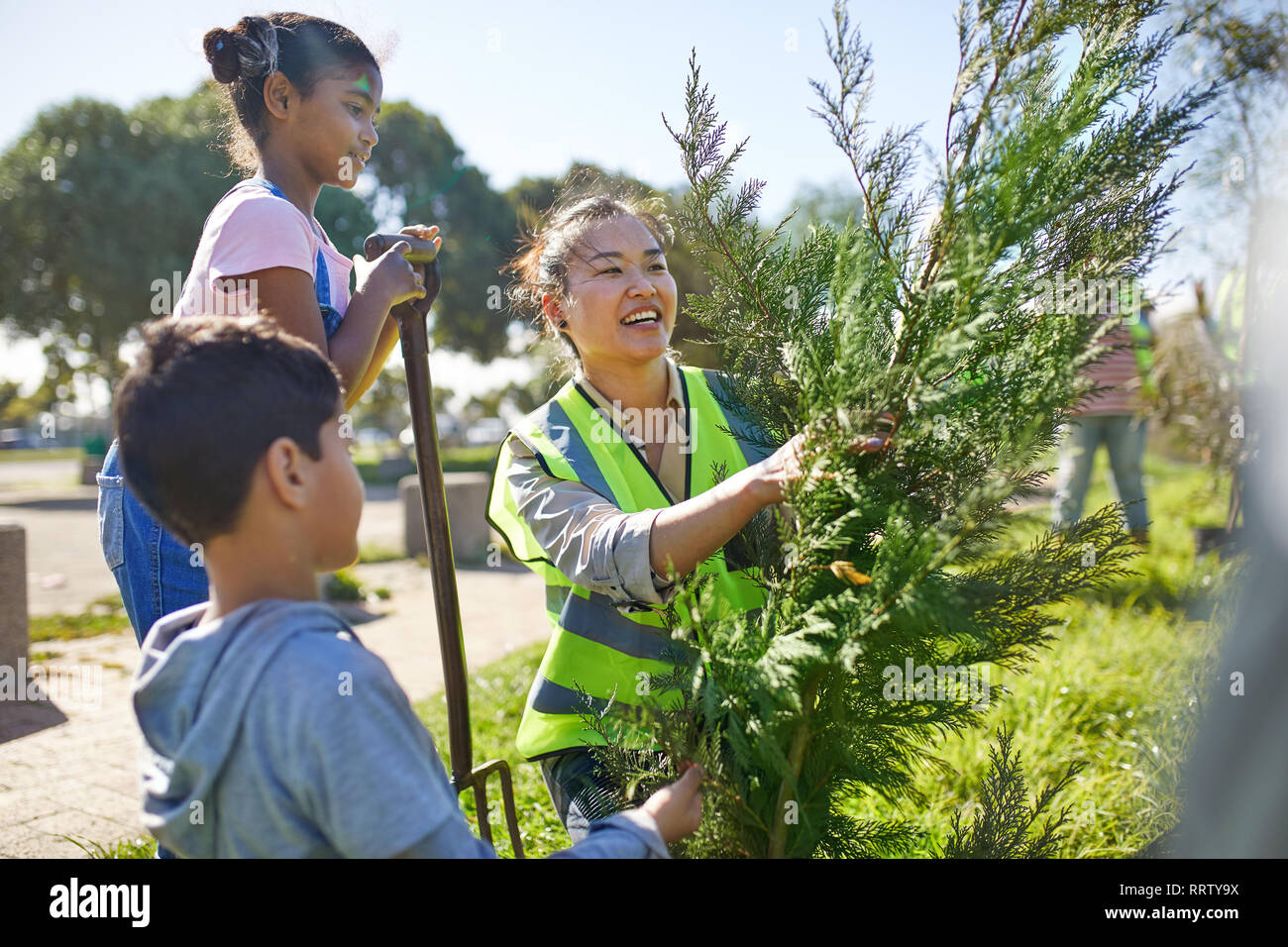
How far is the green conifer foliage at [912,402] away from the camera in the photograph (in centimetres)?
132

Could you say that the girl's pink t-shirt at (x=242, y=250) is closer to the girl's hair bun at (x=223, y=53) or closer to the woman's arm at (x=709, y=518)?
the girl's hair bun at (x=223, y=53)

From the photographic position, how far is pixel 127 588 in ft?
6.09

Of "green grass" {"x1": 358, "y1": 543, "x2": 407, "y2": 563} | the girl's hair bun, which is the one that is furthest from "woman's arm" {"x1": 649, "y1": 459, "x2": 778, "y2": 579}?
"green grass" {"x1": 358, "y1": 543, "x2": 407, "y2": 563}

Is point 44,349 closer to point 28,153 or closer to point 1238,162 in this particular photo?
point 28,153

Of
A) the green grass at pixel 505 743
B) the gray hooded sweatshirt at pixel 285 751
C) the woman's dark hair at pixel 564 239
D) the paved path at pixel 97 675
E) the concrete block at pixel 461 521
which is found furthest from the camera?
the concrete block at pixel 461 521

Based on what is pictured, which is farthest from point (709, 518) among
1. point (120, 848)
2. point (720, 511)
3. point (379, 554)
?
point (379, 554)

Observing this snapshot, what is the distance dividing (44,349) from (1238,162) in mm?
28602

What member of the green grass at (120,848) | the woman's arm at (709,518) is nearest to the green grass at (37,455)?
the green grass at (120,848)

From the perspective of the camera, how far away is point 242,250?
180cm

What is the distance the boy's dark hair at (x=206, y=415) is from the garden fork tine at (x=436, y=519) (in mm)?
789

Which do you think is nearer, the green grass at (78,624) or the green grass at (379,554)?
the green grass at (78,624)

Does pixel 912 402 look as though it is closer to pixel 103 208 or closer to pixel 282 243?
pixel 282 243

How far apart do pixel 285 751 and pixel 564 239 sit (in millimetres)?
1551

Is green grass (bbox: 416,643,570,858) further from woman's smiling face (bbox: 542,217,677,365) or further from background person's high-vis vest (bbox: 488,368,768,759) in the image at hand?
woman's smiling face (bbox: 542,217,677,365)
